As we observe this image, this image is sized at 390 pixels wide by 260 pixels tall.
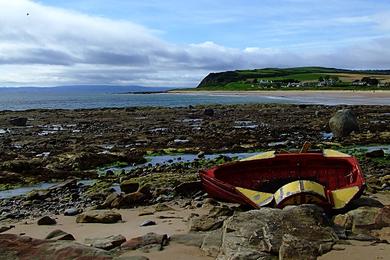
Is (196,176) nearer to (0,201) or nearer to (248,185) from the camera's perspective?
(248,185)

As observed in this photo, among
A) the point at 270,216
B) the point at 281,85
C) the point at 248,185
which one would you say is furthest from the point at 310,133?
the point at 281,85

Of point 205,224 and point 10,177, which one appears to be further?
point 10,177

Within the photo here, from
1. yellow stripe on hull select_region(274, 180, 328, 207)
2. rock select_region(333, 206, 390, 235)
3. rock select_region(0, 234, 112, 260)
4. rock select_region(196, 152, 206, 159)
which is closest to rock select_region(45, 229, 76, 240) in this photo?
rock select_region(0, 234, 112, 260)

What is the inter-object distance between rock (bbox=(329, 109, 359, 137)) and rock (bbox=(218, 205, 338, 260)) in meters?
20.8

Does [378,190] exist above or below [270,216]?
below

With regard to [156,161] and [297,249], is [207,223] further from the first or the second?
[156,161]

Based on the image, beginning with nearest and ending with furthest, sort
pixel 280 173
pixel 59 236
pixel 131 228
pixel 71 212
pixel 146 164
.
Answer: pixel 59 236 < pixel 131 228 < pixel 71 212 < pixel 280 173 < pixel 146 164

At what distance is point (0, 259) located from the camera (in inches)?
245

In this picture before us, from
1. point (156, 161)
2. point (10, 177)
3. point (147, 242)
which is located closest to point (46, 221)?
point (147, 242)

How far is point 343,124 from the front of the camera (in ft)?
88.2

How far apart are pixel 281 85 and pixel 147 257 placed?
515ft

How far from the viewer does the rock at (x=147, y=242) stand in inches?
283

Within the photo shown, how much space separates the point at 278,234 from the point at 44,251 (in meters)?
3.28

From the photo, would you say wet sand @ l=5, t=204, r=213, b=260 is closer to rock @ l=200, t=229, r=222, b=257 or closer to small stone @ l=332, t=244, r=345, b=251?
rock @ l=200, t=229, r=222, b=257
